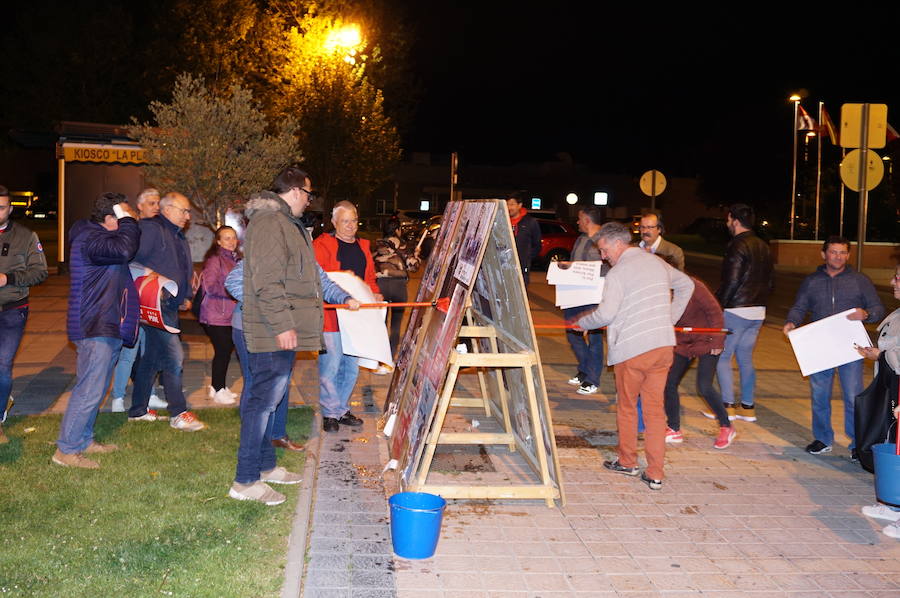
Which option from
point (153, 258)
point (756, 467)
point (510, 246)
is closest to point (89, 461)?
point (153, 258)

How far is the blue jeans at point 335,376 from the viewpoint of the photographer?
7.29 m

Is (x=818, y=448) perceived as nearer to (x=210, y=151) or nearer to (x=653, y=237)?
(x=653, y=237)

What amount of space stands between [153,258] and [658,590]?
4775mm

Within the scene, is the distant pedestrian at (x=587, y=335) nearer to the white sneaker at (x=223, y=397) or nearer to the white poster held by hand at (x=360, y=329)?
the white poster held by hand at (x=360, y=329)

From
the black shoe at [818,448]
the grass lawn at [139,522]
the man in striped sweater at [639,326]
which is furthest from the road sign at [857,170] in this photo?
the grass lawn at [139,522]

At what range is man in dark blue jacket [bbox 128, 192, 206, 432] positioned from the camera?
23.5 feet

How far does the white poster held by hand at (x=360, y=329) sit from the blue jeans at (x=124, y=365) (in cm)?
181

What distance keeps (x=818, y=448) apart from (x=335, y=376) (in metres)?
3.99

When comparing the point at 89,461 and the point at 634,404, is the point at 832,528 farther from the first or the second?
the point at 89,461

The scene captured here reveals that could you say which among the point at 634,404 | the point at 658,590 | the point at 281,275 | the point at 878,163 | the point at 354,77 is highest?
the point at 354,77

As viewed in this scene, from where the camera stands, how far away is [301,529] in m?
5.05

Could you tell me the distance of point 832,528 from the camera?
5438 millimetres

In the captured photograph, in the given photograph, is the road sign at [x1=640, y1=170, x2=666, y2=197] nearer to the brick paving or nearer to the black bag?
the brick paving

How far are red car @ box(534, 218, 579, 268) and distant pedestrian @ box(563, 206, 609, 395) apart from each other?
649 inches
